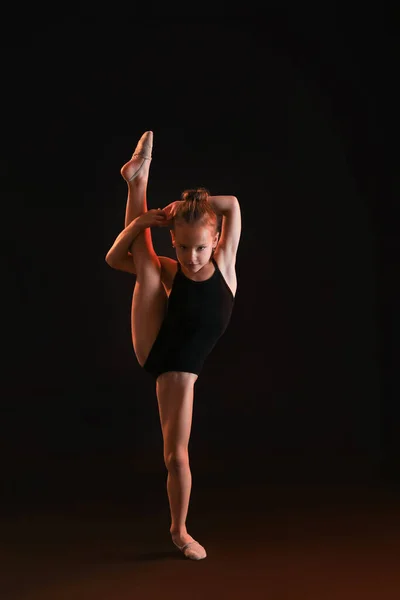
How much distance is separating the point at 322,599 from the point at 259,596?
210 millimetres

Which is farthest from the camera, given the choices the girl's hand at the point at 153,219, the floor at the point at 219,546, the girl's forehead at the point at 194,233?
the girl's hand at the point at 153,219

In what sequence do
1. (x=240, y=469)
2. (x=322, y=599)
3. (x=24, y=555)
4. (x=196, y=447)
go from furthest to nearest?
(x=196, y=447) → (x=240, y=469) → (x=24, y=555) → (x=322, y=599)

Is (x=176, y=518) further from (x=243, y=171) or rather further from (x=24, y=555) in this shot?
(x=243, y=171)

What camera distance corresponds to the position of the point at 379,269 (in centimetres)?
480

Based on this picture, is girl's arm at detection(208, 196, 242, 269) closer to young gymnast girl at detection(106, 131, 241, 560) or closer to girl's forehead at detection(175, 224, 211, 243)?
young gymnast girl at detection(106, 131, 241, 560)

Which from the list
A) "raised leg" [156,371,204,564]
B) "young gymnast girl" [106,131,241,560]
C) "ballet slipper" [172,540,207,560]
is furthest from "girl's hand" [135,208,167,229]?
"ballet slipper" [172,540,207,560]

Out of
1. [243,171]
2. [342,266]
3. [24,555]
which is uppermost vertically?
[243,171]

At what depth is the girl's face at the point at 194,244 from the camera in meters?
3.12

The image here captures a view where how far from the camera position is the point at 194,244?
10.3 feet

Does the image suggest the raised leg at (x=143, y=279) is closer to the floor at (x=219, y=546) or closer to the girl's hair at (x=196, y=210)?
the girl's hair at (x=196, y=210)

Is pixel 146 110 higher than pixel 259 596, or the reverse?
pixel 146 110

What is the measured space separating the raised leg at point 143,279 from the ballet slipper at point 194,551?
720 millimetres

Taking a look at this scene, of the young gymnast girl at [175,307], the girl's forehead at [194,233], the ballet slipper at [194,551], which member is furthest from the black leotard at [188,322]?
the ballet slipper at [194,551]

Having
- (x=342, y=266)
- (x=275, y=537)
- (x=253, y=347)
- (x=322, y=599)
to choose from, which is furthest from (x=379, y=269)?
(x=322, y=599)
